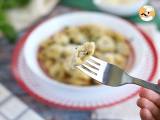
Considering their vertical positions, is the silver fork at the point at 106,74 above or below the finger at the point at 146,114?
above

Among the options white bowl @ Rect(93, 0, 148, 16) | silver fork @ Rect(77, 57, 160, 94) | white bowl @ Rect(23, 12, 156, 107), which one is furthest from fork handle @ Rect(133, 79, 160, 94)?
white bowl @ Rect(93, 0, 148, 16)

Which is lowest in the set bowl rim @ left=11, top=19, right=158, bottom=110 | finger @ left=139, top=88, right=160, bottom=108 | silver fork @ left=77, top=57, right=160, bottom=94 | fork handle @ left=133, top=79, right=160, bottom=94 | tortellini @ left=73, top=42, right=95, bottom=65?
bowl rim @ left=11, top=19, right=158, bottom=110

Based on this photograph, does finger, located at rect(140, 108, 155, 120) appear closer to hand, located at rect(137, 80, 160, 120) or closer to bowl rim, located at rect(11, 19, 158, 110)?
hand, located at rect(137, 80, 160, 120)

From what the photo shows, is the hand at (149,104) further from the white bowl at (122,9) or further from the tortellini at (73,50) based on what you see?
the white bowl at (122,9)

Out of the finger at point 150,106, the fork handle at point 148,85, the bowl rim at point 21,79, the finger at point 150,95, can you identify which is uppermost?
the fork handle at point 148,85

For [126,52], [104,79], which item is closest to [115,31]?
[126,52]

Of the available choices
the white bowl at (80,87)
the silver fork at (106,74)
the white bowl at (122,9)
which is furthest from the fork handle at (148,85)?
the white bowl at (122,9)
